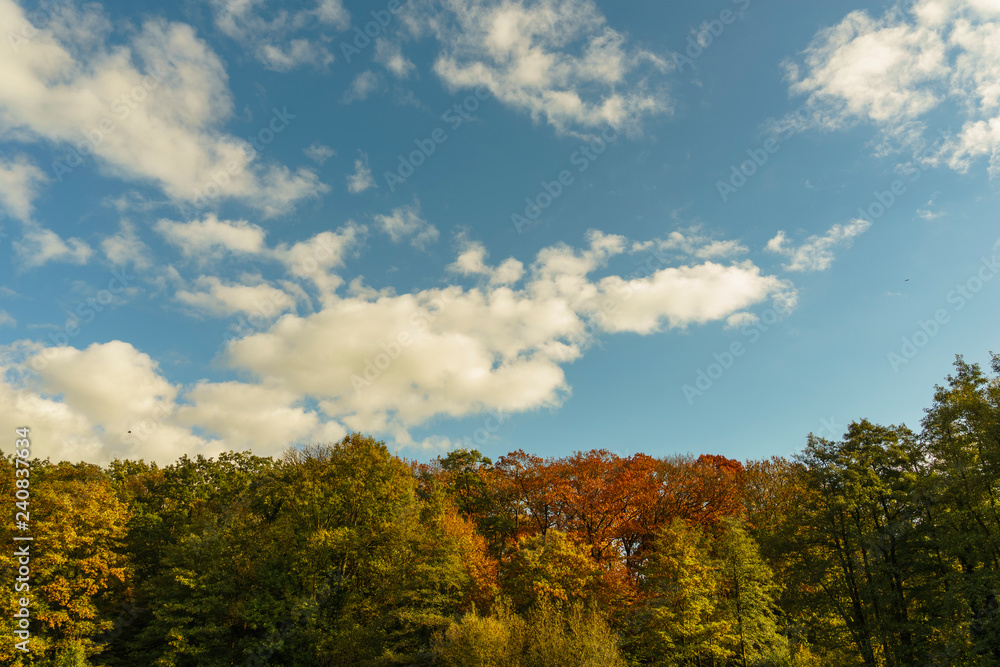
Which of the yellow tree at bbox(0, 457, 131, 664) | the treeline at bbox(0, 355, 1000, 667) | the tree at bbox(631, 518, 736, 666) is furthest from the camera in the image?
the yellow tree at bbox(0, 457, 131, 664)

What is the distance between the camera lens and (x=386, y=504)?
136 feet

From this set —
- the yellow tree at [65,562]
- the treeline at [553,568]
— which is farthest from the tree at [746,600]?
the yellow tree at [65,562]

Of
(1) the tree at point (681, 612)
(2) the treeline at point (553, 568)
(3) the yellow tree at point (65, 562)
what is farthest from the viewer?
(3) the yellow tree at point (65, 562)

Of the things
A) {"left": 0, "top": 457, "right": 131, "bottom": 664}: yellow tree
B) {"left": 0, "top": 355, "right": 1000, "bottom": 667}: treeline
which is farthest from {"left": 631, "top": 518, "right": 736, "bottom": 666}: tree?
{"left": 0, "top": 457, "right": 131, "bottom": 664}: yellow tree

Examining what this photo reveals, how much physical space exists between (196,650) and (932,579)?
49388mm

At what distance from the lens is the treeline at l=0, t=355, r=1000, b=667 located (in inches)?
1105

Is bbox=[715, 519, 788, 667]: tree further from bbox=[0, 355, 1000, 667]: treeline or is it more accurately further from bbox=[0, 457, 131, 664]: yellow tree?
bbox=[0, 457, 131, 664]: yellow tree

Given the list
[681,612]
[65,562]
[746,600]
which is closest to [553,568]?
[681,612]

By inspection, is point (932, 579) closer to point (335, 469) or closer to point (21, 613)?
point (335, 469)

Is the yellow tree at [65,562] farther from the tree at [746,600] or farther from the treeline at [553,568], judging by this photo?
the tree at [746,600]

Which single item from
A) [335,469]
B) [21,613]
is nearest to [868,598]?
[335,469]

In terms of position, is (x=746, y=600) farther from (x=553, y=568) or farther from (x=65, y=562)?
(x=65, y=562)

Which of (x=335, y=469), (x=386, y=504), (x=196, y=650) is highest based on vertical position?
(x=335, y=469)

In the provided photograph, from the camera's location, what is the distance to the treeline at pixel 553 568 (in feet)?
92.1
